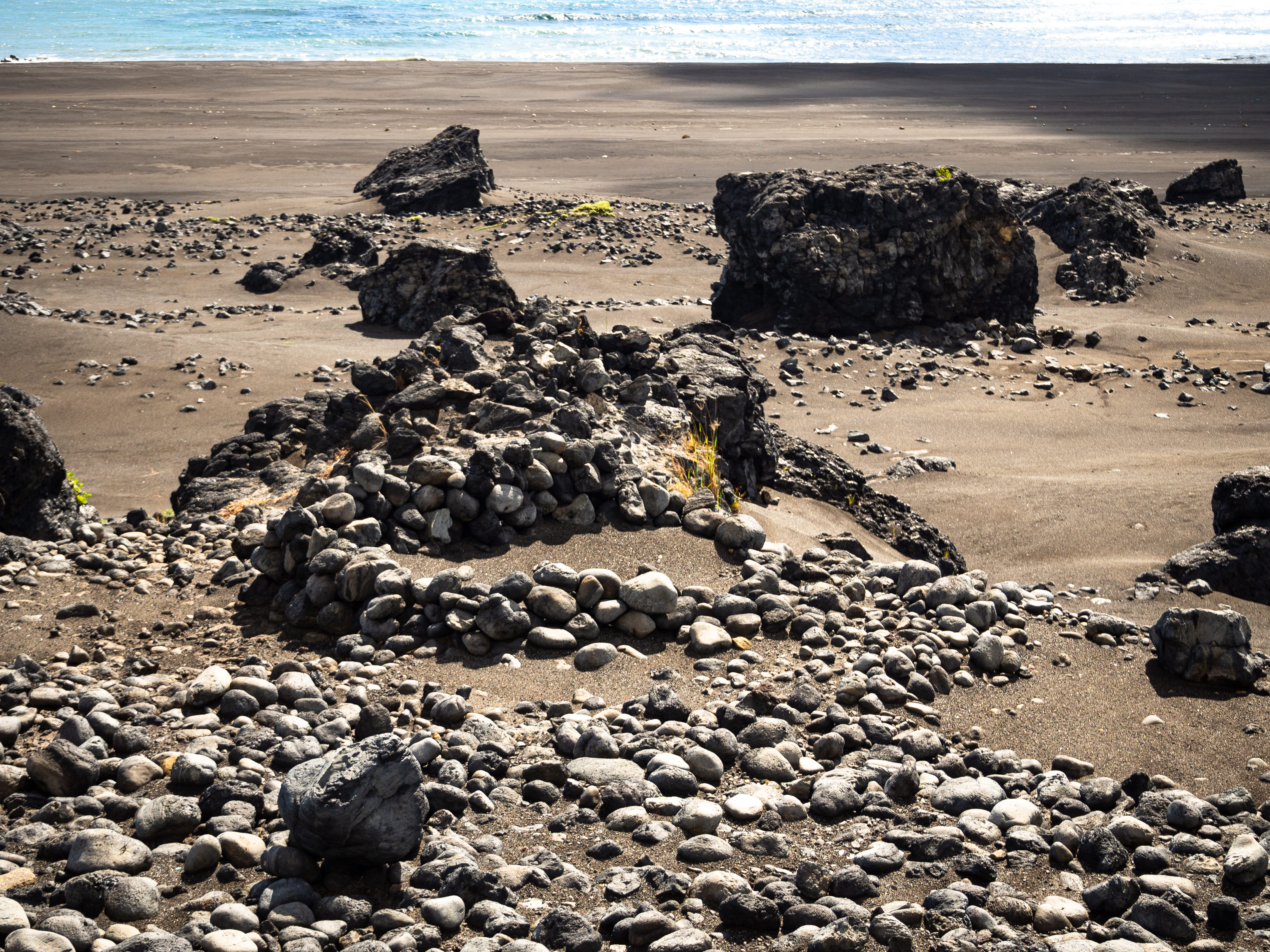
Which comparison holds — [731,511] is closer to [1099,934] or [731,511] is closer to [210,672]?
[210,672]

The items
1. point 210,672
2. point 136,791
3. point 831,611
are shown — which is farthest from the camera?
point 831,611

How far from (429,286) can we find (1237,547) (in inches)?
373

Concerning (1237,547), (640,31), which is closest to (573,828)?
(1237,547)

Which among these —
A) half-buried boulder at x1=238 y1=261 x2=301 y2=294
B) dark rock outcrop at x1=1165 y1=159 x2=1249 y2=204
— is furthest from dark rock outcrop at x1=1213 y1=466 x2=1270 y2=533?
dark rock outcrop at x1=1165 y1=159 x2=1249 y2=204

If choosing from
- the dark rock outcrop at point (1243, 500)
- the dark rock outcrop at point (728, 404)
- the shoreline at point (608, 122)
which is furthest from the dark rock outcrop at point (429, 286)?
the shoreline at point (608, 122)

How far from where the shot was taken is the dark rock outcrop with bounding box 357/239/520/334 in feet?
41.5

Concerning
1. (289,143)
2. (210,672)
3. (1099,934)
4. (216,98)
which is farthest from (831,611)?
(216,98)

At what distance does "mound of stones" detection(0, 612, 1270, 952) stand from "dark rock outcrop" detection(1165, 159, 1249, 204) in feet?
77.2

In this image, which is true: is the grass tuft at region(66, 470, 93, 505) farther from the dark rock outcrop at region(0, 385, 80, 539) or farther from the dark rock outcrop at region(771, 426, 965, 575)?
the dark rock outcrop at region(771, 426, 965, 575)

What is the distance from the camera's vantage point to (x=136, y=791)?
11.8ft

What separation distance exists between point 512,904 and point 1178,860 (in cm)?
210

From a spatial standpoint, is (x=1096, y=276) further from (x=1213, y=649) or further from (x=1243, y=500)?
(x=1213, y=649)

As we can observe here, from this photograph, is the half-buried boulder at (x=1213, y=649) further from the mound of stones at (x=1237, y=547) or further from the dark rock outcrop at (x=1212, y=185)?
the dark rock outcrop at (x=1212, y=185)

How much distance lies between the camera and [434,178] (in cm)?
2227
